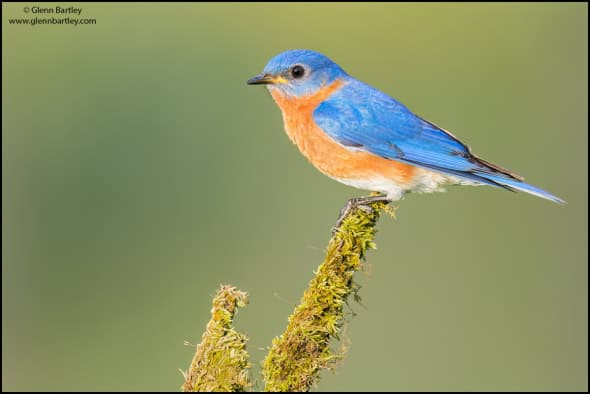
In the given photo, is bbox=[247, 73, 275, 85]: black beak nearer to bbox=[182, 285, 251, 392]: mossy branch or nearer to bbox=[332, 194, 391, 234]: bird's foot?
bbox=[332, 194, 391, 234]: bird's foot

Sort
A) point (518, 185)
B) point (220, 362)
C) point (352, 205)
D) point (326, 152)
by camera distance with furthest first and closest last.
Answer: point (326, 152) → point (518, 185) → point (352, 205) → point (220, 362)

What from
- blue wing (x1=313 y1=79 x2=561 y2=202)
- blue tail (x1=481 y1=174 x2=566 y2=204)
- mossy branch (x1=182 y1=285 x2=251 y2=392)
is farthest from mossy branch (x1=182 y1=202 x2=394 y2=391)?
blue wing (x1=313 y1=79 x2=561 y2=202)

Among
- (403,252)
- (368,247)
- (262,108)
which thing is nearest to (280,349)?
(368,247)

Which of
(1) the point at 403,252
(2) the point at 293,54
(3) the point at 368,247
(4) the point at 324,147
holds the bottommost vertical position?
(1) the point at 403,252

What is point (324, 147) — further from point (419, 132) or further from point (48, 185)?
point (48, 185)

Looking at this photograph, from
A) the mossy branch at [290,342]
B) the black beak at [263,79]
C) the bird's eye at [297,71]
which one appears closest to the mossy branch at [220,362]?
the mossy branch at [290,342]

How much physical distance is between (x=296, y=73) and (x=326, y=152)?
2.52ft

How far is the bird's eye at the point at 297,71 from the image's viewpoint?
272 inches

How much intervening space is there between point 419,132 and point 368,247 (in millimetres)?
2190

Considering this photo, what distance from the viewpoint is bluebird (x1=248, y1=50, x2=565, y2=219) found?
6430 millimetres

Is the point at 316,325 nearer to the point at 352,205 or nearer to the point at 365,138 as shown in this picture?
the point at 352,205

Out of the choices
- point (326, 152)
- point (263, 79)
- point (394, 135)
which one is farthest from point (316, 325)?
point (263, 79)

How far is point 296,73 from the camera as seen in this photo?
693 cm

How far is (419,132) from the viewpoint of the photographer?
6652mm
